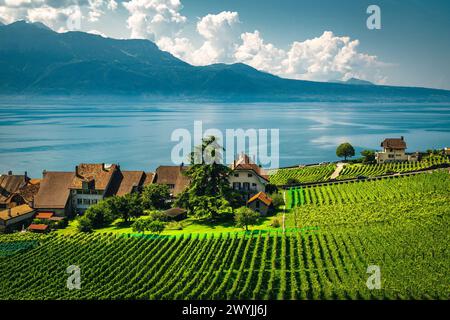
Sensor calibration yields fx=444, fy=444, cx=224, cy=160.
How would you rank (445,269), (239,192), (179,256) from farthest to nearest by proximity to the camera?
(239,192)
(179,256)
(445,269)

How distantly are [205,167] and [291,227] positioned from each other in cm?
1281

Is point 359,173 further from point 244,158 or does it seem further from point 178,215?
point 178,215

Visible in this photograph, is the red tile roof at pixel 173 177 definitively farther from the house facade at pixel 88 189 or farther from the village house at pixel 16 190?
the village house at pixel 16 190

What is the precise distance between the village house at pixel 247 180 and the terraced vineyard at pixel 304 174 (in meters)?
17.0

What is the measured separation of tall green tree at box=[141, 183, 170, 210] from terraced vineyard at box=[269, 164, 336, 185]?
81.2ft

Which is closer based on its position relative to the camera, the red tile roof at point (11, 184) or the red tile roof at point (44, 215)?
the red tile roof at point (44, 215)

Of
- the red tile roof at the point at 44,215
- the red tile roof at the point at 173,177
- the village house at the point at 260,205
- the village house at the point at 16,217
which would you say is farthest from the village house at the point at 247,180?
the village house at the point at 16,217

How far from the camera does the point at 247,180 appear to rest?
56188 mm

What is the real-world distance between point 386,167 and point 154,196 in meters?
42.9

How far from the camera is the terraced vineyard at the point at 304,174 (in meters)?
74.7

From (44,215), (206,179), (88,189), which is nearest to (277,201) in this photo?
(206,179)
